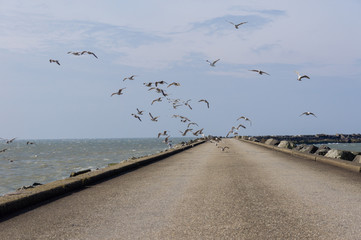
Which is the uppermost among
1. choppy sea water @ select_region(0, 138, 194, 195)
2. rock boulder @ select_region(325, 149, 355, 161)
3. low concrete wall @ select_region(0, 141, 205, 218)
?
rock boulder @ select_region(325, 149, 355, 161)

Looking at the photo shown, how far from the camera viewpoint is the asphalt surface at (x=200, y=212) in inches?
245

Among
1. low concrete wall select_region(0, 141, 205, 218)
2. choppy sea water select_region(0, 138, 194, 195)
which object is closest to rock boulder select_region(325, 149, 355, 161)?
low concrete wall select_region(0, 141, 205, 218)

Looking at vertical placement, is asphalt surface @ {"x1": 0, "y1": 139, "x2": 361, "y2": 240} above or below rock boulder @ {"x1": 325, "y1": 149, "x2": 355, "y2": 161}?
below

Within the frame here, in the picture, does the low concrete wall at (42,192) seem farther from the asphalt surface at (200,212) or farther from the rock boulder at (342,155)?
the rock boulder at (342,155)

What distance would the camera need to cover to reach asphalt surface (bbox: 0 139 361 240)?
20.5 ft

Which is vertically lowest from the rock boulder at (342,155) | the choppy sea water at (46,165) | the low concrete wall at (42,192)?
the choppy sea water at (46,165)

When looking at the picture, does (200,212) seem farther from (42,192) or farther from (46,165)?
(46,165)

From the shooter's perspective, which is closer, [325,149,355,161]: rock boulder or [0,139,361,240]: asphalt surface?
[0,139,361,240]: asphalt surface

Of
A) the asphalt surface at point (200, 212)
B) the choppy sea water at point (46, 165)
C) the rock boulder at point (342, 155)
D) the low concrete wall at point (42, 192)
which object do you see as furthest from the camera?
the choppy sea water at point (46, 165)

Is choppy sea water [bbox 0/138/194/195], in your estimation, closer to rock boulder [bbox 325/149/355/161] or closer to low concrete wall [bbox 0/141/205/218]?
low concrete wall [bbox 0/141/205/218]

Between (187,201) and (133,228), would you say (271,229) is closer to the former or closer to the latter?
(133,228)

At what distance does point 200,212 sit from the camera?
7715 mm

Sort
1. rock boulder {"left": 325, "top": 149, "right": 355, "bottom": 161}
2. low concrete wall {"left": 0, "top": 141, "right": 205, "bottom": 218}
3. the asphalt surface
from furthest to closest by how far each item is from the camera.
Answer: rock boulder {"left": 325, "top": 149, "right": 355, "bottom": 161} < low concrete wall {"left": 0, "top": 141, "right": 205, "bottom": 218} < the asphalt surface

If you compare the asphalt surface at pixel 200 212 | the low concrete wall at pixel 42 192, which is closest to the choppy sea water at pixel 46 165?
the low concrete wall at pixel 42 192
